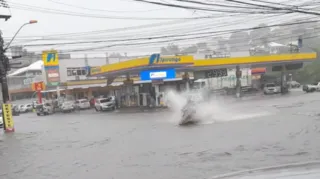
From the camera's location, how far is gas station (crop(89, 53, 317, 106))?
3792 centimetres

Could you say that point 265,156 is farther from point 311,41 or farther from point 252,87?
point 311,41

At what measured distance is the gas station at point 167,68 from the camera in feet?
124

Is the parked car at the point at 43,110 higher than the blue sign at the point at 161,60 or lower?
lower

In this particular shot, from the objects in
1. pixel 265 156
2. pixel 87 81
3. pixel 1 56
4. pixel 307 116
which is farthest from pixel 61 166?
pixel 87 81

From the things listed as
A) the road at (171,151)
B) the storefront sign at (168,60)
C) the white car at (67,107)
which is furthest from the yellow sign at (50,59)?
the road at (171,151)

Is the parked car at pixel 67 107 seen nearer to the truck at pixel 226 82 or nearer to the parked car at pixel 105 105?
the parked car at pixel 105 105

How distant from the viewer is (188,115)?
22.0m

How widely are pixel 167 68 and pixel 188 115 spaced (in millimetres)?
17317

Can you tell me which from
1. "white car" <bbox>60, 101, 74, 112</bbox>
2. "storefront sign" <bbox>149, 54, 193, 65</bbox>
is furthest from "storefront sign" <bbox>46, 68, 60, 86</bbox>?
"storefront sign" <bbox>149, 54, 193, 65</bbox>

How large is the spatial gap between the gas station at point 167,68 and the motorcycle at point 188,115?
1456 centimetres

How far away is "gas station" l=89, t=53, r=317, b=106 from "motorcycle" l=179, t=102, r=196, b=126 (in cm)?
1456

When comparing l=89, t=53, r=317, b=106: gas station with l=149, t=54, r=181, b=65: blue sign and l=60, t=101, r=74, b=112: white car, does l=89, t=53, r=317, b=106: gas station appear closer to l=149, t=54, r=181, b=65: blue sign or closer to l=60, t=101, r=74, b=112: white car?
l=149, t=54, r=181, b=65: blue sign

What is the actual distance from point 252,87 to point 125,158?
5320cm

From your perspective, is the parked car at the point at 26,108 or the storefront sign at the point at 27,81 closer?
the parked car at the point at 26,108
